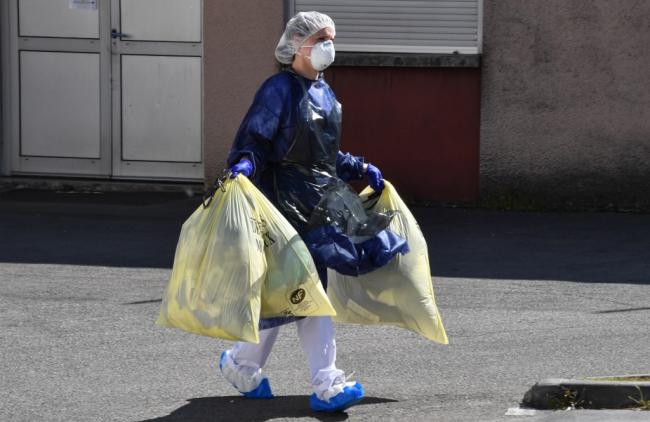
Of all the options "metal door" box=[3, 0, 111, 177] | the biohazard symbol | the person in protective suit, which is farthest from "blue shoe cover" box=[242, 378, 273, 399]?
"metal door" box=[3, 0, 111, 177]

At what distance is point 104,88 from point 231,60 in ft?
4.39

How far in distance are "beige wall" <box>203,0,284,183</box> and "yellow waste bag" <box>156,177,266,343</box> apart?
663cm

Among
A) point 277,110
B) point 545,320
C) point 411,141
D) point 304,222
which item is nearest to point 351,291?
point 304,222

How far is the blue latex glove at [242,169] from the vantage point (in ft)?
19.1

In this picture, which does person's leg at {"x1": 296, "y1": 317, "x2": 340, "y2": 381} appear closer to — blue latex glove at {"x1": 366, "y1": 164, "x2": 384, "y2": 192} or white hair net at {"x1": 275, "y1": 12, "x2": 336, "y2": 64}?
blue latex glove at {"x1": 366, "y1": 164, "x2": 384, "y2": 192}

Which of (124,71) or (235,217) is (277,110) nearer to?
(235,217)

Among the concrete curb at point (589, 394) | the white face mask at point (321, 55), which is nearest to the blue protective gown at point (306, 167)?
the white face mask at point (321, 55)

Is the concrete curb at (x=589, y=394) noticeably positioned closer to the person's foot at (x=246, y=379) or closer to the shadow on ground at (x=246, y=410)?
the shadow on ground at (x=246, y=410)

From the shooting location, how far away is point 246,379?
6.19 metres

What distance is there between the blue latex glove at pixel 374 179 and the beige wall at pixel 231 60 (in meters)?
6.06

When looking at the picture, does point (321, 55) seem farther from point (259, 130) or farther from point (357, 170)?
point (357, 170)

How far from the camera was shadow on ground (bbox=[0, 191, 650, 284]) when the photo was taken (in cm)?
976

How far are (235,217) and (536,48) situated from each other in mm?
6890

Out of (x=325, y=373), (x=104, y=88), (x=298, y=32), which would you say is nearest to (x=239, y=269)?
(x=325, y=373)
